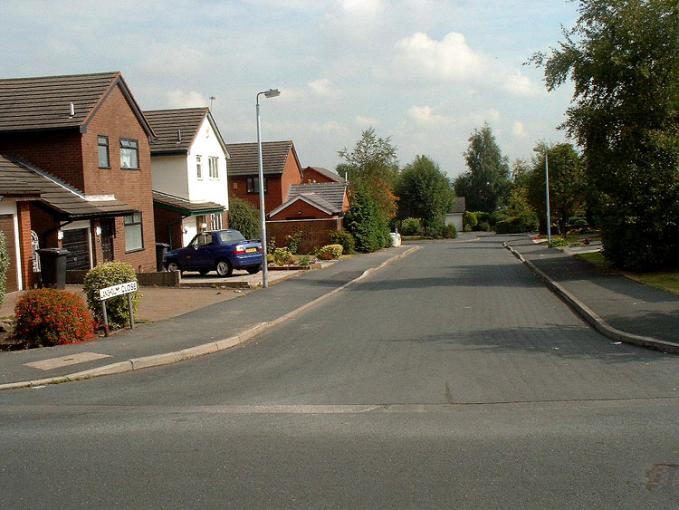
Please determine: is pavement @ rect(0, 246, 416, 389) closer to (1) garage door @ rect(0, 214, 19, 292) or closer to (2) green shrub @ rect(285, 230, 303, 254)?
(1) garage door @ rect(0, 214, 19, 292)

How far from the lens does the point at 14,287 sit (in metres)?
21.1

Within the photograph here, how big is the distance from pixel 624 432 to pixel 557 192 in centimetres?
5377

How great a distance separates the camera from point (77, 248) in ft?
83.2

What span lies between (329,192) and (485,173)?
6157 centimetres

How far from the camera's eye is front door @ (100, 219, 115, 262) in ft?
88.1

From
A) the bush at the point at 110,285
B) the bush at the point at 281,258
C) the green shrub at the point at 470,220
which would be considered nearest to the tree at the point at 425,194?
the green shrub at the point at 470,220

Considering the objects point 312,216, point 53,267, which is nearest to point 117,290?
point 53,267

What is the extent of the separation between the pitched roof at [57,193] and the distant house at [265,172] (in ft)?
89.0

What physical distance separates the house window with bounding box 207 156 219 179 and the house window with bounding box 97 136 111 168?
40.2ft

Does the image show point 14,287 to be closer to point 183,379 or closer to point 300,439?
point 183,379

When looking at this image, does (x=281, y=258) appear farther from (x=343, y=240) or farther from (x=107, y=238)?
(x=343, y=240)

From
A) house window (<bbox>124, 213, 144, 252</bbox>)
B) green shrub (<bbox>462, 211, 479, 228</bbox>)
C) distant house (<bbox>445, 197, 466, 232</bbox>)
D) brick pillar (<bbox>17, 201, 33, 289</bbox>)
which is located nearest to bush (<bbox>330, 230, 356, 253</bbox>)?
house window (<bbox>124, 213, 144, 252</bbox>)

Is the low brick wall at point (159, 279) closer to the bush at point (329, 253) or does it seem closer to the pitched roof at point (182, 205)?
the pitched roof at point (182, 205)

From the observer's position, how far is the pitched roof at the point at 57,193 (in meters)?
22.6
